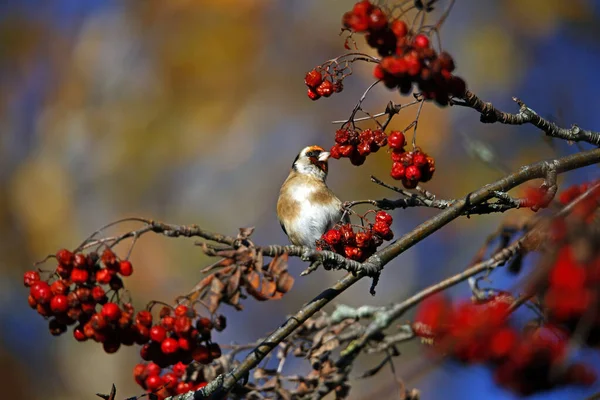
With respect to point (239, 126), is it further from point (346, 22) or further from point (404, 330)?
point (346, 22)

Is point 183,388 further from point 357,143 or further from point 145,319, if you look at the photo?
point 357,143

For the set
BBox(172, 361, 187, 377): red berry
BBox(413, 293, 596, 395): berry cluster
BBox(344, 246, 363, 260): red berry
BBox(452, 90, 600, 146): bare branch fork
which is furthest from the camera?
BBox(344, 246, 363, 260): red berry

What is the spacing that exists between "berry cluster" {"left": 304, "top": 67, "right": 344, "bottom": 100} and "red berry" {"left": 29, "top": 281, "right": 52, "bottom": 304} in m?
0.81

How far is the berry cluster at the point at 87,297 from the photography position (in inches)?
73.5

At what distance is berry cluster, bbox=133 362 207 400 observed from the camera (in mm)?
2061

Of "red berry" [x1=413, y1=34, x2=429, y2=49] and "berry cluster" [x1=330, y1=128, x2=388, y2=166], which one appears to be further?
"berry cluster" [x1=330, y1=128, x2=388, y2=166]

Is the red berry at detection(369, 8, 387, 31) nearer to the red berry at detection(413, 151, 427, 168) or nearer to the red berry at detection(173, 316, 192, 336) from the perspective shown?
the red berry at detection(413, 151, 427, 168)

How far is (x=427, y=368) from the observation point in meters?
0.83

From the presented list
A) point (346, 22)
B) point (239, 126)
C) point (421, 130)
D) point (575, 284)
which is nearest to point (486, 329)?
point (575, 284)

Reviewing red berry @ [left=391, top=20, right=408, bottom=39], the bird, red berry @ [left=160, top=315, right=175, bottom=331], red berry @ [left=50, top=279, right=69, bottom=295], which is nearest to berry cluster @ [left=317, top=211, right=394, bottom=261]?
red berry @ [left=160, top=315, right=175, bottom=331]

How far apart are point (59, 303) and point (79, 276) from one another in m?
0.09

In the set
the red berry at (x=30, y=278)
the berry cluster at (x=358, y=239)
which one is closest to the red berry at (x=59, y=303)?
the red berry at (x=30, y=278)

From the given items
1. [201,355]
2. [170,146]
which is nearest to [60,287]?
[201,355]

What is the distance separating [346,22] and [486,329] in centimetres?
61
